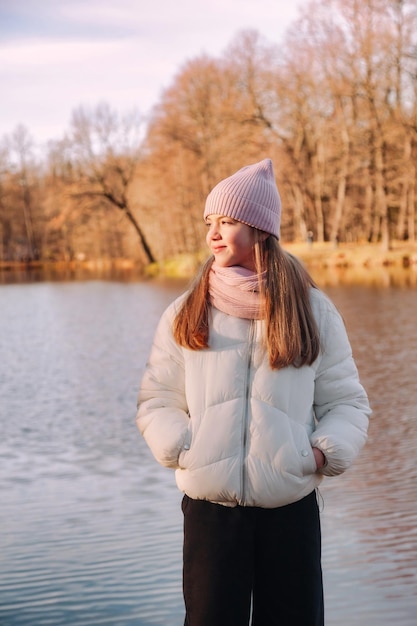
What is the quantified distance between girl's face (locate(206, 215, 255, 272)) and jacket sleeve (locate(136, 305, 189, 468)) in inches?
7.7

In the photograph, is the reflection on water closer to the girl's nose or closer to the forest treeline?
the girl's nose

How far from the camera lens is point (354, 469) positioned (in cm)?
698

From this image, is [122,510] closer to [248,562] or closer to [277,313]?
[248,562]

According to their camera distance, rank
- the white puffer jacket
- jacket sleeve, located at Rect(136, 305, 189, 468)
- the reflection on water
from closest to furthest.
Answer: the white puffer jacket, jacket sleeve, located at Rect(136, 305, 189, 468), the reflection on water

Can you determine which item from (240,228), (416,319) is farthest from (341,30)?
(240,228)

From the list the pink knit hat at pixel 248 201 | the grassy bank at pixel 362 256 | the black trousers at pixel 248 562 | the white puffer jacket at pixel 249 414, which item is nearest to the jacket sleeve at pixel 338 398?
the white puffer jacket at pixel 249 414

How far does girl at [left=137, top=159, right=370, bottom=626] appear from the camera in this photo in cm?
261

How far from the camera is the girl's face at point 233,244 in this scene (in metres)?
2.79

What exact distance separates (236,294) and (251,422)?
13.1 inches

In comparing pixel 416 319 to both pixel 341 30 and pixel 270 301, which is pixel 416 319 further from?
pixel 341 30

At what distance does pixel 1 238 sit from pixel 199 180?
39.4m

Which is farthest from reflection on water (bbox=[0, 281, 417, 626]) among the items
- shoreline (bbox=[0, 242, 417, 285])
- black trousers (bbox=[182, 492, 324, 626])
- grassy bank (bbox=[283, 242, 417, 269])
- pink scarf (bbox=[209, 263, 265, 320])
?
grassy bank (bbox=[283, 242, 417, 269])

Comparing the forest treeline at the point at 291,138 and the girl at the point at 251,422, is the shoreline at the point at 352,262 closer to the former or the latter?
the forest treeline at the point at 291,138

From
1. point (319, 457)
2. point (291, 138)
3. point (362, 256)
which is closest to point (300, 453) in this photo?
point (319, 457)
